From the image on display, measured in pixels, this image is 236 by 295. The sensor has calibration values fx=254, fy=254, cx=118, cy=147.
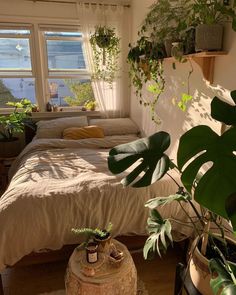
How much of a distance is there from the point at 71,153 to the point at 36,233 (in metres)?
1.07

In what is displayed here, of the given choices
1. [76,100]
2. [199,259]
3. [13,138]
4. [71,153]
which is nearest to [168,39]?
[71,153]

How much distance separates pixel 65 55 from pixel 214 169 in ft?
10.9

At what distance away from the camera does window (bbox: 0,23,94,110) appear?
3.37m

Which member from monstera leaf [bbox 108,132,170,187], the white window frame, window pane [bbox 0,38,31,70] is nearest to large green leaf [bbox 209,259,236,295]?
monstera leaf [bbox 108,132,170,187]

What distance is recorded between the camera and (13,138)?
3293mm

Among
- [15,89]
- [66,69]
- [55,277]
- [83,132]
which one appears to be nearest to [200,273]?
[55,277]

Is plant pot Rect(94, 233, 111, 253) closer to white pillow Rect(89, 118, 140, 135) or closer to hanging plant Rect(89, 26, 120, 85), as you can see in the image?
white pillow Rect(89, 118, 140, 135)

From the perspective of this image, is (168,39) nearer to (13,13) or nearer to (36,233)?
(36,233)

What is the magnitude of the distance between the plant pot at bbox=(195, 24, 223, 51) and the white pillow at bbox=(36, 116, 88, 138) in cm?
198

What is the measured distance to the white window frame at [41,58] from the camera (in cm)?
331

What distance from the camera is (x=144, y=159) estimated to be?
2.96ft

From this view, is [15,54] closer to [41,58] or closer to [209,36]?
[41,58]

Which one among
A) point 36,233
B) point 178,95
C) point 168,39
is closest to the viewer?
point 36,233

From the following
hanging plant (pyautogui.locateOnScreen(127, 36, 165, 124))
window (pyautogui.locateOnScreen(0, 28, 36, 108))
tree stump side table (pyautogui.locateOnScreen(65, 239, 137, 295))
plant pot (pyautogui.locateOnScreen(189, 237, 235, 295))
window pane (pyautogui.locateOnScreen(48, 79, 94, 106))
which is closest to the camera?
plant pot (pyautogui.locateOnScreen(189, 237, 235, 295))
